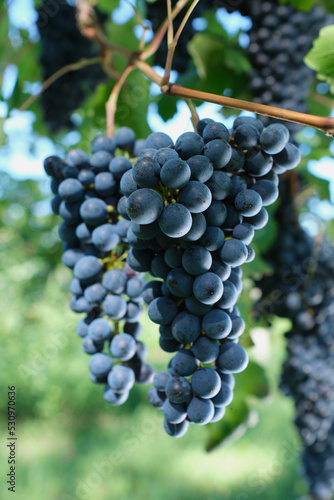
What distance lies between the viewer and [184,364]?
0.58m

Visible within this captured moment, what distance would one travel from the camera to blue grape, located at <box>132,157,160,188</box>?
1.69 ft

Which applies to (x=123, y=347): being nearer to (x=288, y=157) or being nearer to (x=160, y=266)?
(x=160, y=266)

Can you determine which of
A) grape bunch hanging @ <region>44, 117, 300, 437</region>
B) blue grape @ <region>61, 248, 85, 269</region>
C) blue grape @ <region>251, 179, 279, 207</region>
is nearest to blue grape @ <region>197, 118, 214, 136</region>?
grape bunch hanging @ <region>44, 117, 300, 437</region>

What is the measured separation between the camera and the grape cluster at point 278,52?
3.92 feet

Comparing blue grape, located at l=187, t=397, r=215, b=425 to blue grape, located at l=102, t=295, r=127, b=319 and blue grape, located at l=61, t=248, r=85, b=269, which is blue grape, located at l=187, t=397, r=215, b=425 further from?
blue grape, located at l=61, t=248, r=85, b=269

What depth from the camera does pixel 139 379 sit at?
0.76 meters

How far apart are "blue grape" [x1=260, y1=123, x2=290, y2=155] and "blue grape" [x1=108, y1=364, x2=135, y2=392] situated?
416mm

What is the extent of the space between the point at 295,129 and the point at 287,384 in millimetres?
785

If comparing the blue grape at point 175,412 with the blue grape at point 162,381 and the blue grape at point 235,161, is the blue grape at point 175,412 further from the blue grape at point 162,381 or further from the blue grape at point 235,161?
the blue grape at point 235,161

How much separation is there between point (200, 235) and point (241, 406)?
2.57ft

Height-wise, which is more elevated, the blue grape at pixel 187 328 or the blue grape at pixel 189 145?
the blue grape at pixel 189 145

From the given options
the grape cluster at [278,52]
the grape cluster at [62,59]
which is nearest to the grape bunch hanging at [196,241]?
the grape cluster at [278,52]

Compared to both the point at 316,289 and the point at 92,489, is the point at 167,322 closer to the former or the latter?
the point at 316,289

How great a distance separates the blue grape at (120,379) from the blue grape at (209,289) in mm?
242
